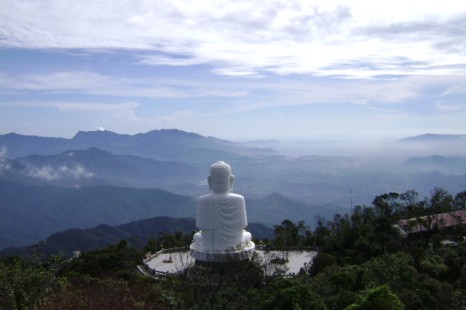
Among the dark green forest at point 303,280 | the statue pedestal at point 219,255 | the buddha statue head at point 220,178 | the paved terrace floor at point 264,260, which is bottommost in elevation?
the paved terrace floor at point 264,260

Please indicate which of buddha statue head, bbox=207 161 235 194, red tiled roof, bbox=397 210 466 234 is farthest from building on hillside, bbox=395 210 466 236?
buddha statue head, bbox=207 161 235 194

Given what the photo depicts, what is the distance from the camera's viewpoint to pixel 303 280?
21.1 meters

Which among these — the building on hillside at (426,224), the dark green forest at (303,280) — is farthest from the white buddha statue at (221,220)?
the building on hillside at (426,224)

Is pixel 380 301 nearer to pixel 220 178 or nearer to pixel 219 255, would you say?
pixel 219 255

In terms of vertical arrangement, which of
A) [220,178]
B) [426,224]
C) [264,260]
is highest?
[220,178]

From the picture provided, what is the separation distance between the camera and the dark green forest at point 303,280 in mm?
14242

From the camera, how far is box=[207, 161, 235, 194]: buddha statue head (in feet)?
114

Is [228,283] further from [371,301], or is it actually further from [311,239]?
[311,239]

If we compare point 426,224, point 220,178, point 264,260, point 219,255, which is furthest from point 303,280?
point 426,224

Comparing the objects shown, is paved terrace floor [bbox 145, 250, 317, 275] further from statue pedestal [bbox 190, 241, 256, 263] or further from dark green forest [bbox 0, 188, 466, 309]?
dark green forest [bbox 0, 188, 466, 309]

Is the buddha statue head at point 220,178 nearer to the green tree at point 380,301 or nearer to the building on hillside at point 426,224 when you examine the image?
the building on hillside at point 426,224

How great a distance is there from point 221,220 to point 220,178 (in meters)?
3.05

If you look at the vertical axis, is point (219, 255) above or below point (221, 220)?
below

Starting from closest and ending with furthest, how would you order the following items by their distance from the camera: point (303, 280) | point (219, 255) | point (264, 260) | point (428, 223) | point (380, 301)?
point (380, 301), point (303, 280), point (219, 255), point (428, 223), point (264, 260)
